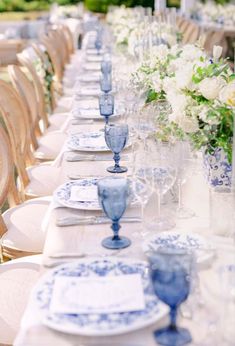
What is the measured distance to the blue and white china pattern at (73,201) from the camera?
1.77 m

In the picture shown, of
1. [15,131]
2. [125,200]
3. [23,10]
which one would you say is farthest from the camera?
[23,10]

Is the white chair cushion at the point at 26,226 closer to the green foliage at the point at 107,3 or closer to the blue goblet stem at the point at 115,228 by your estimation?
the blue goblet stem at the point at 115,228

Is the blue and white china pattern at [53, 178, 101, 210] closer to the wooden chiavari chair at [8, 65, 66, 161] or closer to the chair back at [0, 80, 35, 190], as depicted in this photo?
the chair back at [0, 80, 35, 190]

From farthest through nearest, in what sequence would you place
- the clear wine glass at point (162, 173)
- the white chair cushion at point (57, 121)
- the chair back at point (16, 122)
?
the white chair cushion at point (57, 121) < the chair back at point (16, 122) < the clear wine glass at point (162, 173)

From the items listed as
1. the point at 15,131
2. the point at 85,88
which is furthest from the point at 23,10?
the point at 15,131

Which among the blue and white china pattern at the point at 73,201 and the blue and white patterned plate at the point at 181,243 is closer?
the blue and white patterned plate at the point at 181,243

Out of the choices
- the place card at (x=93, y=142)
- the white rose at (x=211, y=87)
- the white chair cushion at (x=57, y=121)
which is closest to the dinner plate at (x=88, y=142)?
the place card at (x=93, y=142)

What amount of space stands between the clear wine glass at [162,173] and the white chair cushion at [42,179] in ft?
3.90

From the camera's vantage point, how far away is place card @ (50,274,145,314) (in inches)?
47.9

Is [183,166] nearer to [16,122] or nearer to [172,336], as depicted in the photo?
[172,336]

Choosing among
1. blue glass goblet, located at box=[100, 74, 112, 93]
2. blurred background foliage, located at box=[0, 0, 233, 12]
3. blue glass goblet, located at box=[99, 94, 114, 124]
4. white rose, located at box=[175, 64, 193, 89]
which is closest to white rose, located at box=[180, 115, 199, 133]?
white rose, located at box=[175, 64, 193, 89]

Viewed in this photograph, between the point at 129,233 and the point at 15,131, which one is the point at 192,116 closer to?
the point at 129,233

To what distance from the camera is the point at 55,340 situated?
116 centimetres

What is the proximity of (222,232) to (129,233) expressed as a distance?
0.77ft
